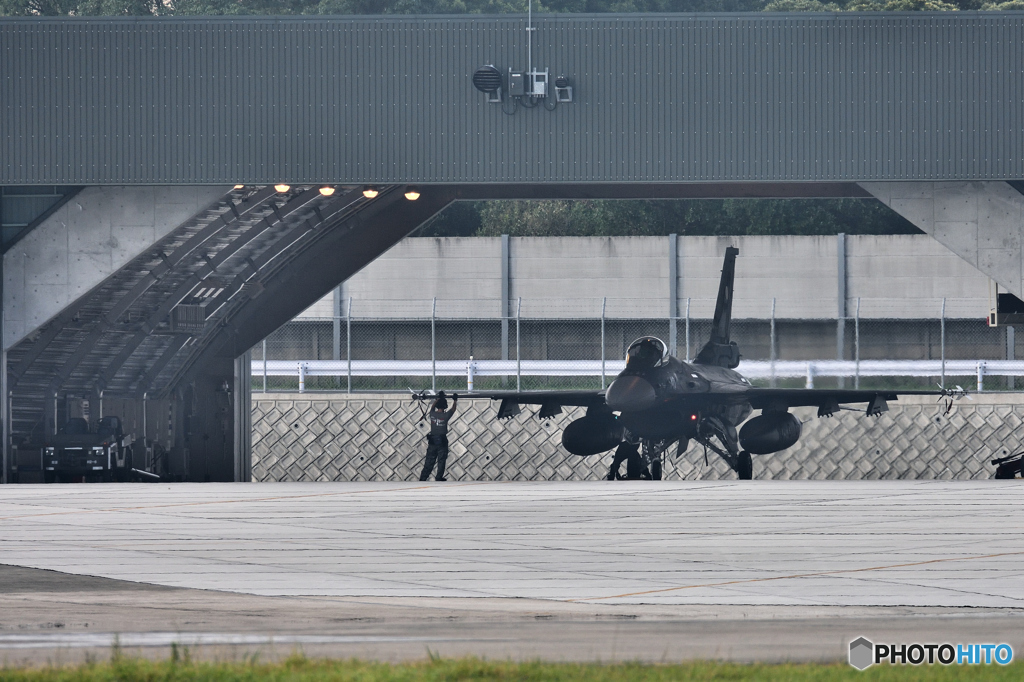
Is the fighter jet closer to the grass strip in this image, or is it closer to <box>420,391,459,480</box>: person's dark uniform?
<box>420,391,459,480</box>: person's dark uniform

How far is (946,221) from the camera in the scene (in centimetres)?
2462

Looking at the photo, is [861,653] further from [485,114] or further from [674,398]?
[674,398]

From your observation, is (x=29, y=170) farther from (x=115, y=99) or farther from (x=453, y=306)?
(x=453, y=306)

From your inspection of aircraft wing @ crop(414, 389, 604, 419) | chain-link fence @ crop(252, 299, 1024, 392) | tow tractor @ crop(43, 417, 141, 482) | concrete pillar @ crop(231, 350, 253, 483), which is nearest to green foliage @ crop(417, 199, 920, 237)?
chain-link fence @ crop(252, 299, 1024, 392)

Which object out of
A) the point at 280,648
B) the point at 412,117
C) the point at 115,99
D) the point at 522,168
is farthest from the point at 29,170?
the point at 280,648

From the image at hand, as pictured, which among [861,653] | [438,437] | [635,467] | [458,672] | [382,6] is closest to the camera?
[458,672]

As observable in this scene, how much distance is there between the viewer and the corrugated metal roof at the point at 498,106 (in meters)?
24.0

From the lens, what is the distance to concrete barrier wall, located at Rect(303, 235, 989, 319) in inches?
1895

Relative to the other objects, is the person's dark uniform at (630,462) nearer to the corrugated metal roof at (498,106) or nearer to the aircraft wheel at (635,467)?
the aircraft wheel at (635,467)

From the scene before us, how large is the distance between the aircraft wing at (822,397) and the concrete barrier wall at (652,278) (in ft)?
62.8

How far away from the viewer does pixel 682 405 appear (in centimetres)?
2636

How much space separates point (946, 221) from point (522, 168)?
7809 millimetres

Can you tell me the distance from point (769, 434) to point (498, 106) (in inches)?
333

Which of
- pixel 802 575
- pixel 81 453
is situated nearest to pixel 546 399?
pixel 81 453
